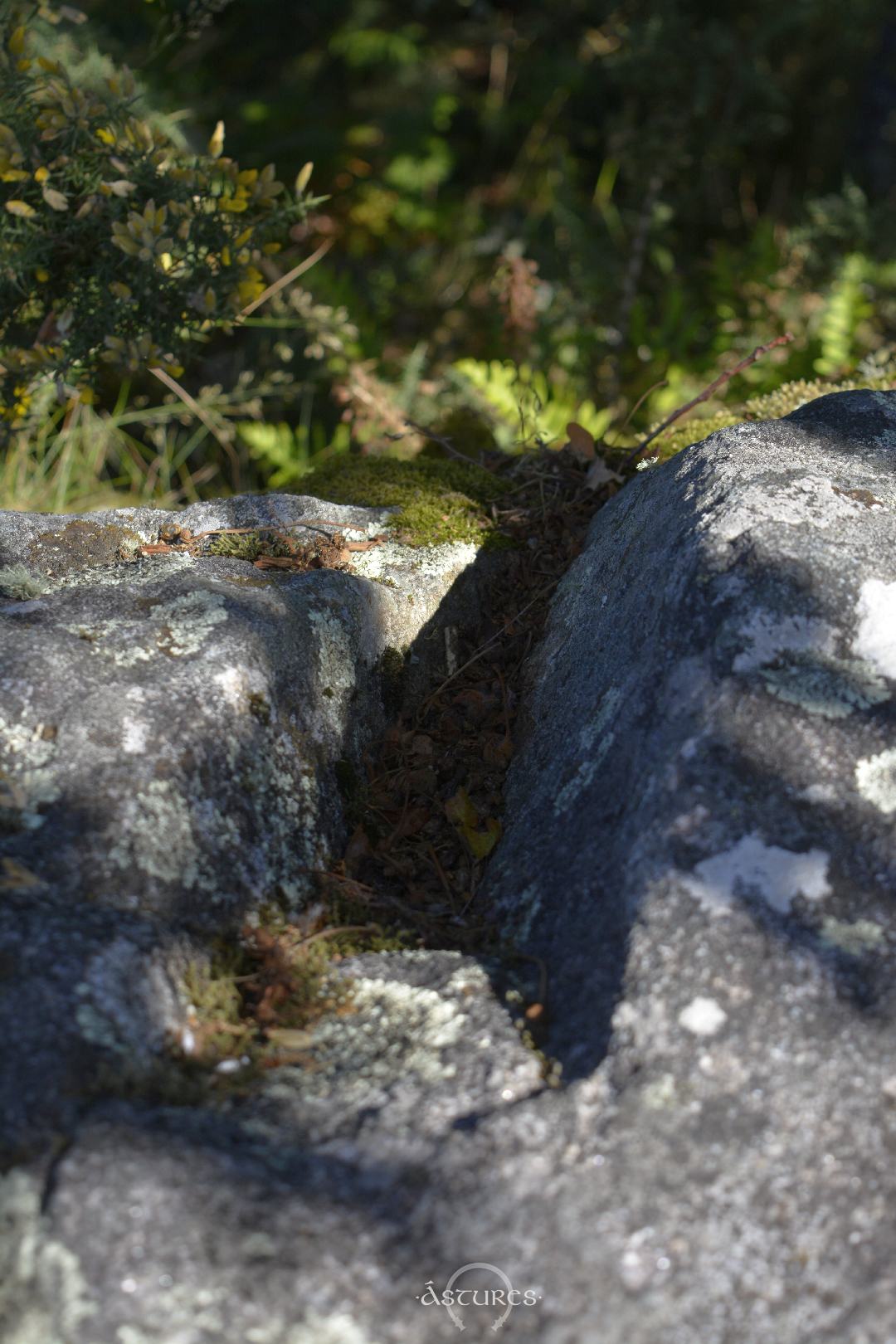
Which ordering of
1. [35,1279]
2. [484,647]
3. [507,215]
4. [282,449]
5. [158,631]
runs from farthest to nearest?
[507,215] < [282,449] < [484,647] < [158,631] < [35,1279]

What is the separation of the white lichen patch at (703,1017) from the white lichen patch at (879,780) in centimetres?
49

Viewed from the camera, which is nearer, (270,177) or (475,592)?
(475,592)

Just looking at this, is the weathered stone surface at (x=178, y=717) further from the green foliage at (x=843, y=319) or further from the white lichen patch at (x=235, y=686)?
the green foliage at (x=843, y=319)

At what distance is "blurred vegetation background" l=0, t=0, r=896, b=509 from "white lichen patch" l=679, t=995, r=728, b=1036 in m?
3.10

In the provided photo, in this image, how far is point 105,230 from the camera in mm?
3277

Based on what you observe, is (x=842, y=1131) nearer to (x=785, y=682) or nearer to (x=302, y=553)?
(x=785, y=682)

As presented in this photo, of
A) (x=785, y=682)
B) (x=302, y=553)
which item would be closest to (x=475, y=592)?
(x=302, y=553)

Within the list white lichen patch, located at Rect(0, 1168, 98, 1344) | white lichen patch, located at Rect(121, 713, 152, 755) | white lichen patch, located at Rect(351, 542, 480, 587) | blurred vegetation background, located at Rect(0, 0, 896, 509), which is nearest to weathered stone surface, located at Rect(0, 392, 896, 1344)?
white lichen patch, located at Rect(0, 1168, 98, 1344)

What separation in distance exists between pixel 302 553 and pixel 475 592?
510mm

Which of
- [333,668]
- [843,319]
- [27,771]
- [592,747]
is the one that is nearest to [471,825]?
[592,747]

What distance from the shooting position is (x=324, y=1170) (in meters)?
1.53

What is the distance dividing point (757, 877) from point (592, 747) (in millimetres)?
489

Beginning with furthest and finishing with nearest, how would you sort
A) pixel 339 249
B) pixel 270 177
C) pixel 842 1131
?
pixel 339 249 < pixel 270 177 < pixel 842 1131

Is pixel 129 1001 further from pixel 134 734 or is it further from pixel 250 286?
pixel 250 286
